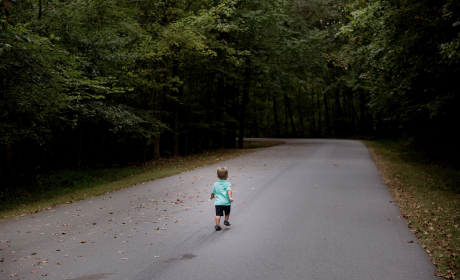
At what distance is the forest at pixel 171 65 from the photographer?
1076 centimetres

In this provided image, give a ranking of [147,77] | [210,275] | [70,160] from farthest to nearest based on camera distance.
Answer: [70,160] → [147,77] → [210,275]

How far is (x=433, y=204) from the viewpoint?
9.12m

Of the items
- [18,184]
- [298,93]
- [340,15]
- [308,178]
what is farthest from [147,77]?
[298,93]

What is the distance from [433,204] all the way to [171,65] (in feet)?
52.4

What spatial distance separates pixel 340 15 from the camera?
97.3ft

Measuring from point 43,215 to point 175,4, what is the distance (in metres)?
14.4

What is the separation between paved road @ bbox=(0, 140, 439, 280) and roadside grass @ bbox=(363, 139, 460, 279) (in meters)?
0.25

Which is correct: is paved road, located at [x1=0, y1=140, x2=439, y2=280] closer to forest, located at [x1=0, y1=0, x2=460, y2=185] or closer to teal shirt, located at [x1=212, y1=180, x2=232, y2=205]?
teal shirt, located at [x1=212, y1=180, x2=232, y2=205]

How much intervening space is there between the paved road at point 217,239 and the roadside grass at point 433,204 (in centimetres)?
25

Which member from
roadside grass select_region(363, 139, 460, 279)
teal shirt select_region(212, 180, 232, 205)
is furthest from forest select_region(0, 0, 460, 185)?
teal shirt select_region(212, 180, 232, 205)

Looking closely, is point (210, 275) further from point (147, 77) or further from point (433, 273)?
point (147, 77)

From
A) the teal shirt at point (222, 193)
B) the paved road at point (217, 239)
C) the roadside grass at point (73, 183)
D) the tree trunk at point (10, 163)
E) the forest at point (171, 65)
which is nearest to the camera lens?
the paved road at point (217, 239)

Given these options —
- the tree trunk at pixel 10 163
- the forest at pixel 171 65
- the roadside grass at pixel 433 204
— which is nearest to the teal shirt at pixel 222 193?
the roadside grass at pixel 433 204

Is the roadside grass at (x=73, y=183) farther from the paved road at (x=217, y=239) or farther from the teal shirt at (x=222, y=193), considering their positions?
the teal shirt at (x=222, y=193)
